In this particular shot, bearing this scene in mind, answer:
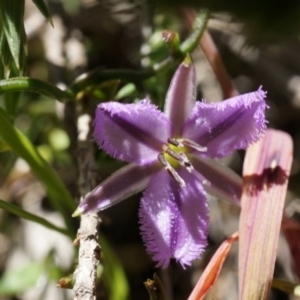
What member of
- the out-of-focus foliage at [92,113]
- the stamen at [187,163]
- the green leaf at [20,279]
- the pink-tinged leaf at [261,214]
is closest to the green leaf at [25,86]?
the out-of-focus foliage at [92,113]

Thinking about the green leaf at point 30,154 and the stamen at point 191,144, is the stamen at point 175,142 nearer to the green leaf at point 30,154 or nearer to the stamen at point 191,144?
the stamen at point 191,144

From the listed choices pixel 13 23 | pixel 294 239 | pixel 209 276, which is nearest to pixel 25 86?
pixel 13 23

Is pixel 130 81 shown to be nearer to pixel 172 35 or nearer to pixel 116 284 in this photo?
pixel 172 35

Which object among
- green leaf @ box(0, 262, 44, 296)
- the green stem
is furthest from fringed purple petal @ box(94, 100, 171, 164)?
green leaf @ box(0, 262, 44, 296)

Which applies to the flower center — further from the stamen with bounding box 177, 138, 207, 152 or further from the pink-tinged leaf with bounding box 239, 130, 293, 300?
the pink-tinged leaf with bounding box 239, 130, 293, 300

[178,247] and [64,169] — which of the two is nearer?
[178,247]

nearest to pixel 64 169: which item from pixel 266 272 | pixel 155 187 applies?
pixel 155 187

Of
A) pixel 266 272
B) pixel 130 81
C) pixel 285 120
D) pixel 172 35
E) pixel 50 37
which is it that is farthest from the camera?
pixel 285 120
